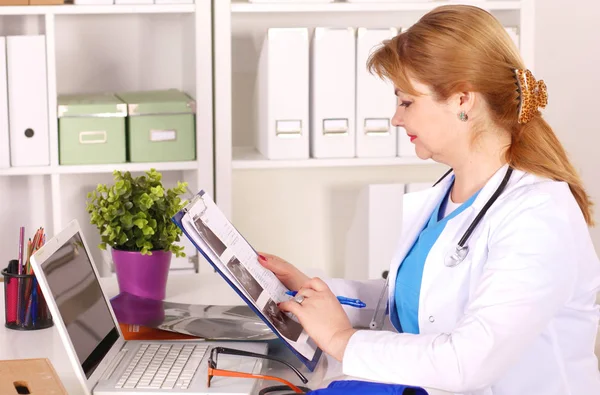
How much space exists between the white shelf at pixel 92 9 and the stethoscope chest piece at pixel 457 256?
134 cm

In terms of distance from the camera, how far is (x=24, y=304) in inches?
63.2

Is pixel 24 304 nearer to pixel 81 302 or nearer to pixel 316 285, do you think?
pixel 81 302

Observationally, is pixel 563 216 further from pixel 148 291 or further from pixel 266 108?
pixel 266 108

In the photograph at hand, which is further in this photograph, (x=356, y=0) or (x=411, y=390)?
(x=356, y=0)

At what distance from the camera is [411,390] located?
4.13 ft

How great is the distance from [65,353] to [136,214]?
314 millimetres

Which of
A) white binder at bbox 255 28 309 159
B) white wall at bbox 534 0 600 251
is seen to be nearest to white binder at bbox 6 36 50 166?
white binder at bbox 255 28 309 159

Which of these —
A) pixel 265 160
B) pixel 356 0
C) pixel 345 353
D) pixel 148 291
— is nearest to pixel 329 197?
pixel 265 160

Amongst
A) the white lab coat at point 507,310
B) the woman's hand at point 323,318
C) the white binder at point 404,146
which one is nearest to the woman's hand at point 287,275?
the woman's hand at point 323,318

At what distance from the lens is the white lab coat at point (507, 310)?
1200 mm

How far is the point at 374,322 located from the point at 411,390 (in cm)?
33

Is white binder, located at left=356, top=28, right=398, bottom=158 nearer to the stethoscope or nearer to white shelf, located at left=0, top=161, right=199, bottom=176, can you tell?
white shelf, located at left=0, top=161, right=199, bottom=176

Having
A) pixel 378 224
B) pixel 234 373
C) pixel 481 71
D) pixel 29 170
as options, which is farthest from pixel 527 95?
pixel 29 170

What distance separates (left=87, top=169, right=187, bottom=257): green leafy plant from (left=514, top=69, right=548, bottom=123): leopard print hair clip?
2.16 ft
